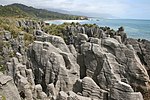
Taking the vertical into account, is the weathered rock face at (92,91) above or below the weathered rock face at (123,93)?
below

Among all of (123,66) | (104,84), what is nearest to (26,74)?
(104,84)

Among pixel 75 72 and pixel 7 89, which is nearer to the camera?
pixel 7 89

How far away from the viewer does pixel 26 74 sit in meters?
19.3

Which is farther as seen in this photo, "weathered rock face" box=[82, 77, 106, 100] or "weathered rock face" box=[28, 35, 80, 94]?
"weathered rock face" box=[28, 35, 80, 94]

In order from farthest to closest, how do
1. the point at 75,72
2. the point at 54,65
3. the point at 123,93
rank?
1. the point at 54,65
2. the point at 75,72
3. the point at 123,93

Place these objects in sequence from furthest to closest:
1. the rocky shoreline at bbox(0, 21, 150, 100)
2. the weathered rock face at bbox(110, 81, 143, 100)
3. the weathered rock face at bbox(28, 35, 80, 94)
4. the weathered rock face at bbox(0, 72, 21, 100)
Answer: the weathered rock face at bbox(28, 35, 80, 94), the rocky shoreline at bbox(0, 21, 150, 100), the weathered rock face at bbox(110, 81, 143, 100), the weathered rock face at bbox(0, 72, 21, 100)

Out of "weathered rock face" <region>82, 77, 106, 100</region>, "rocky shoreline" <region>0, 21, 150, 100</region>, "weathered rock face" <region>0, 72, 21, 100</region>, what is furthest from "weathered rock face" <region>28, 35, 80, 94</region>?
"weathered rock face" <region>0, 72, 21, 100</region>

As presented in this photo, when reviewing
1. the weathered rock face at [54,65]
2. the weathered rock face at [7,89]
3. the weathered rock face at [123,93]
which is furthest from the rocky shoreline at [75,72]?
the weathered rock face at [7,89]

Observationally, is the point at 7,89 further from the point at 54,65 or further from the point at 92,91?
the point at 54,65

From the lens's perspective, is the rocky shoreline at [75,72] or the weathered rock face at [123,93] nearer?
the weathered rock face at [123,93]

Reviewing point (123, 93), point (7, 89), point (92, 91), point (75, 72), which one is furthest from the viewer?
point (75, 72)

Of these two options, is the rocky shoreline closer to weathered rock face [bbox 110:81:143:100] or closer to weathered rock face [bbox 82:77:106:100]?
weathered rock face [bbox 82:77:106:100]

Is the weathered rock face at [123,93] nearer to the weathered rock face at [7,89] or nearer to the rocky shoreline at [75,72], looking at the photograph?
the rocky shoreline at [75,72]

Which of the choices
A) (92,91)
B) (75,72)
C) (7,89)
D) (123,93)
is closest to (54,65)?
(75,72)
